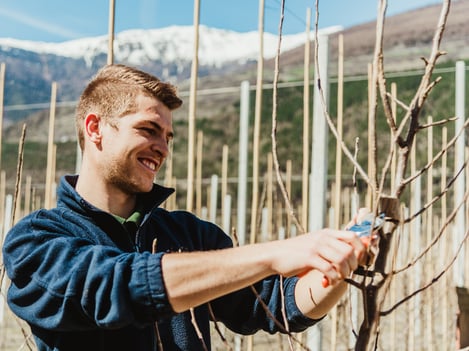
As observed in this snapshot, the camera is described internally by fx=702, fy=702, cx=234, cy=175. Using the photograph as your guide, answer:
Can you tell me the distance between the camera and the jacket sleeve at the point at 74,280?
0.85 m

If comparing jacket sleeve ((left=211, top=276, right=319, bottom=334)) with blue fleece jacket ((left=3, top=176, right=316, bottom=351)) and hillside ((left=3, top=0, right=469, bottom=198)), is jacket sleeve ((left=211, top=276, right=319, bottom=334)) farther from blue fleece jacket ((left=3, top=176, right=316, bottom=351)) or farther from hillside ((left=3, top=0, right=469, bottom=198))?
hillside ((left=3, top=0, right=469, bottom=198))

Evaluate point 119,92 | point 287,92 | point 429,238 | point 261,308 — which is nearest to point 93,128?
point 119,92

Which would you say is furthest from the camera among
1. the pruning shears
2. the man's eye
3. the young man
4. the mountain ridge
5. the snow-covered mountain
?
the snow-covered mountain

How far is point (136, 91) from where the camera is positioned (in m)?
1.15

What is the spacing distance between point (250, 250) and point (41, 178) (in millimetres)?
13282

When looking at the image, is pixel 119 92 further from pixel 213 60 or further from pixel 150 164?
pixel 213 60

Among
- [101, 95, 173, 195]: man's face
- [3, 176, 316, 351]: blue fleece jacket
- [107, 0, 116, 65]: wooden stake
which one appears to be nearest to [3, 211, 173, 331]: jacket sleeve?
[3, 176, 316, 351]: blue fleece jacket

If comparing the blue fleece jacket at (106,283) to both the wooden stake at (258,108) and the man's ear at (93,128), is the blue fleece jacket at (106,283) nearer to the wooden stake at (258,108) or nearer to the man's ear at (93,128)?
the man's ear at (93,128)

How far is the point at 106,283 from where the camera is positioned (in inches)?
34.1

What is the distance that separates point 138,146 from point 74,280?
28 cm

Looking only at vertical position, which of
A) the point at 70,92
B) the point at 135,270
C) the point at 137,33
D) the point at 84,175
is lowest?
the point at 135,270

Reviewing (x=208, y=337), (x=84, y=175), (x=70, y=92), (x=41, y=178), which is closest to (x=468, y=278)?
(x=208, y=337)

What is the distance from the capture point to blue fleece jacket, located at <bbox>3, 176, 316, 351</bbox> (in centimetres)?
86

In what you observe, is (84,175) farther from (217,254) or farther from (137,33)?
(137,33)
